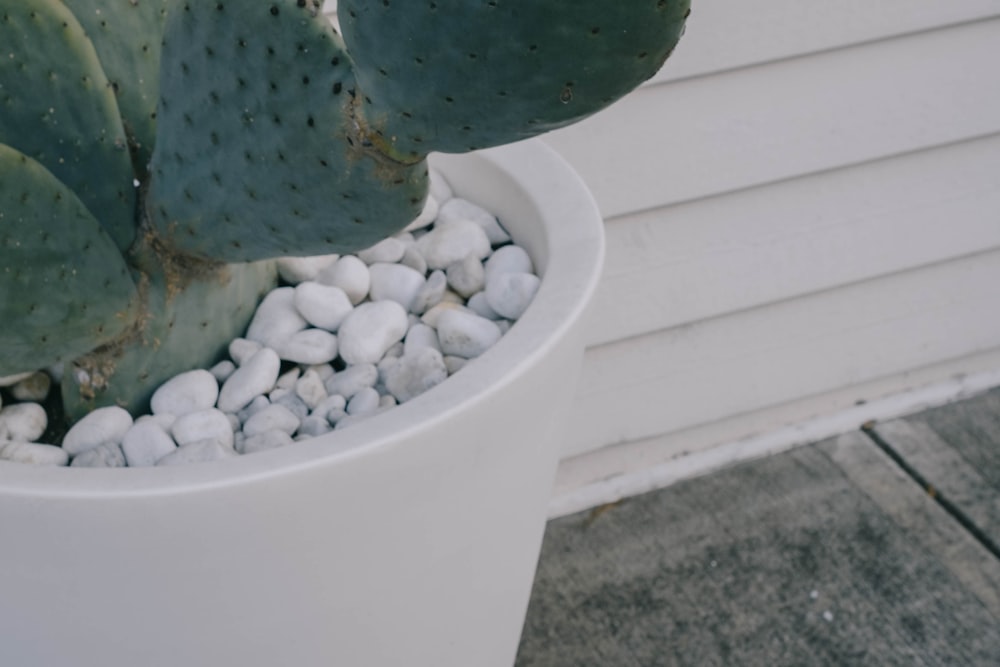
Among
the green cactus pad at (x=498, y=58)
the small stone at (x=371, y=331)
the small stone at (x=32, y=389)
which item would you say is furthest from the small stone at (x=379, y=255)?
the green cactus pad at (x=498, y=58)

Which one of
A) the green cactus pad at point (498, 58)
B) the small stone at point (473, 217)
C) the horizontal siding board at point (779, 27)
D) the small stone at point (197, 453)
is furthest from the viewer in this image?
the horizontal siding board at point (779, 27)

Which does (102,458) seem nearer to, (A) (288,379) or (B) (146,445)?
(B) (146,445)

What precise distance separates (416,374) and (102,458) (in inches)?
10.8

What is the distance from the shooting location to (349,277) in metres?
1.18

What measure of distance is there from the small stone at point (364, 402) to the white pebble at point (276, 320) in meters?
0.12

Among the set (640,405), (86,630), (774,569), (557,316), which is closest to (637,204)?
(640,405)

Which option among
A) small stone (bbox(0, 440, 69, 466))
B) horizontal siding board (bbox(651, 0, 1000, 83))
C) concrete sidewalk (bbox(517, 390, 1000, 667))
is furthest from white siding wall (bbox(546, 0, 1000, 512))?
small stone (bbox(0, 440, 69, 466))

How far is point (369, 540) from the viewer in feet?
2.86

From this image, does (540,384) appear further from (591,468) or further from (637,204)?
(591,468)

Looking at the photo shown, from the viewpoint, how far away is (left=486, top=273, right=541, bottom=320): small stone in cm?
109

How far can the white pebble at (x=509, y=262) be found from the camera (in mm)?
1152

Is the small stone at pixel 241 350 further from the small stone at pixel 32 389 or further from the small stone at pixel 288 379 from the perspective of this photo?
the small stone at pixel 32 389

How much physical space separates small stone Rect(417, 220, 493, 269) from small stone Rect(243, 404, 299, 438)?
272mm

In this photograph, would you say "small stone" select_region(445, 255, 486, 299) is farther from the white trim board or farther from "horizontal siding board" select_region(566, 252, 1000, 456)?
the white trim board
